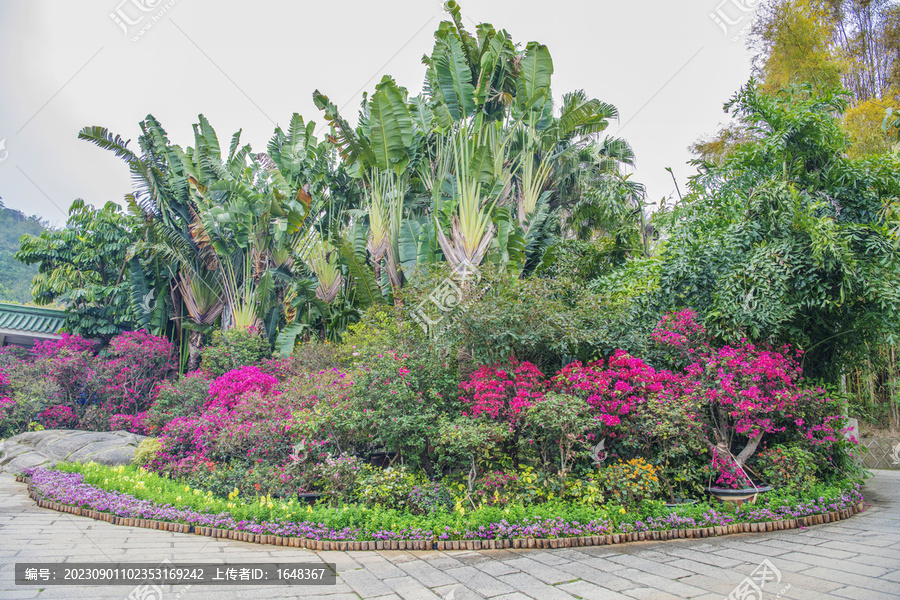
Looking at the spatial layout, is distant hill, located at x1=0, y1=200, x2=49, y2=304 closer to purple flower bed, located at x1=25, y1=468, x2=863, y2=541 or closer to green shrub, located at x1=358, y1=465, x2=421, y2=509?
purple flower bed, located at x1=25, y1=468, x2=863, y2=541

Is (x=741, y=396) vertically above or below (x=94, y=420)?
above

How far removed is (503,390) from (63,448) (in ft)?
24.1

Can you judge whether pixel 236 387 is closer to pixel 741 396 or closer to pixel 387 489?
pixel 387 489

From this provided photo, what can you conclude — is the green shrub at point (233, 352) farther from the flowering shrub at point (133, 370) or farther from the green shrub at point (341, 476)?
the green shrub at point (341, 476)

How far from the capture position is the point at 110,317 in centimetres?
1158

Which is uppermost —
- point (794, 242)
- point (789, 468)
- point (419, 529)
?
point (794, 242)

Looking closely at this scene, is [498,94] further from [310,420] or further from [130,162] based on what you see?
[130,162]

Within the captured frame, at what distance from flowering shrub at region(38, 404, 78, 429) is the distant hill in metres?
17.0

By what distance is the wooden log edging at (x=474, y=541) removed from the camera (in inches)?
167

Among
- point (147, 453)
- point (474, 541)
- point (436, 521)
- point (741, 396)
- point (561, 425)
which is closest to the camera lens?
point (474, 541)

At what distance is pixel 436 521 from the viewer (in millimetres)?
4426

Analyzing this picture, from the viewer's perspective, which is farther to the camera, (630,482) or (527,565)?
(630,482)

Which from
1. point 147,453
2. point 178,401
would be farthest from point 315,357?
point 178,401

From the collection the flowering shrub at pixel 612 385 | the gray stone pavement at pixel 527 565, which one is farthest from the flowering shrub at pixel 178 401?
the flowering shrub at pixel 612 385
